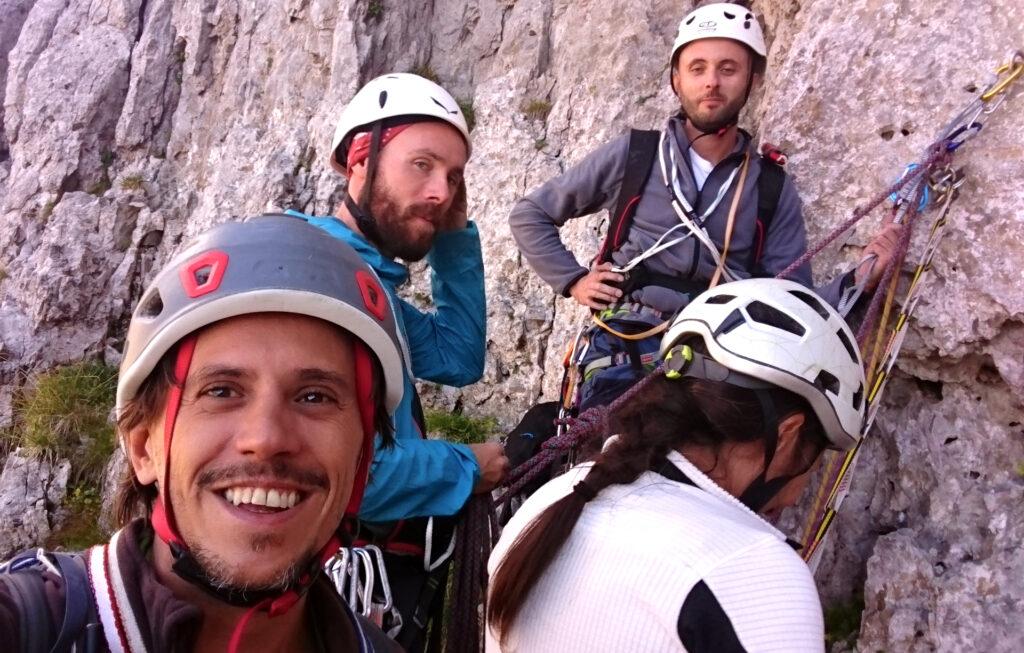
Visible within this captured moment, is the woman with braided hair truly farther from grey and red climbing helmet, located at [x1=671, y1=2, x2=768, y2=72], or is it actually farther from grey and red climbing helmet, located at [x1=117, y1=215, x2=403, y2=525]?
grey and red climbing helmet, located at [x1=671, y1=2, x2=768, y2=72]

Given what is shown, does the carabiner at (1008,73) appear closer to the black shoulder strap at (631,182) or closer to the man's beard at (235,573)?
the black shoulder strap at (631,182)

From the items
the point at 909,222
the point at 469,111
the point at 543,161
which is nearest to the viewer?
the point at 909,222

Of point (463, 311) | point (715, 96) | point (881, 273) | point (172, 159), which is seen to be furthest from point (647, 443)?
point (172, 159)

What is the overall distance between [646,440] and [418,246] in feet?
4.69

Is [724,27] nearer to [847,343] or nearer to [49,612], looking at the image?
[847,343]

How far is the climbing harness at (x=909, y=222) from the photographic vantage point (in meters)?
3.50

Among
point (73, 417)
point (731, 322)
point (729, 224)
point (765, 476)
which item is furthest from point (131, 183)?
point (765, 476)

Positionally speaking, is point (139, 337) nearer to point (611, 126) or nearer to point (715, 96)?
point (715, 96)

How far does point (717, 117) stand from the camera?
3.95 meters

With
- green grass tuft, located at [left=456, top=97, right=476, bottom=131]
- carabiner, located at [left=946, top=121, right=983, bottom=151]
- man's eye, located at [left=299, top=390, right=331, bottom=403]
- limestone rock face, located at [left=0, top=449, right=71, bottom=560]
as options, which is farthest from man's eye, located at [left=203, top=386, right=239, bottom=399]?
limestone rock face, located at [left=0, top=449, right=71, bottom=560]

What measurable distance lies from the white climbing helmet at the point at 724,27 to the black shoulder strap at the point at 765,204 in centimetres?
71

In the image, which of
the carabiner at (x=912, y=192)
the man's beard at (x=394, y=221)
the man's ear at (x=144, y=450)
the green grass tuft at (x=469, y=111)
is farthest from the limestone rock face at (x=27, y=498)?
the carabiner at (x=912, y=192)

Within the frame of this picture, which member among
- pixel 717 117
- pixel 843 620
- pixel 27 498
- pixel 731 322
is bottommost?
pixel 27 498

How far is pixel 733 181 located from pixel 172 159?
36.0ft
